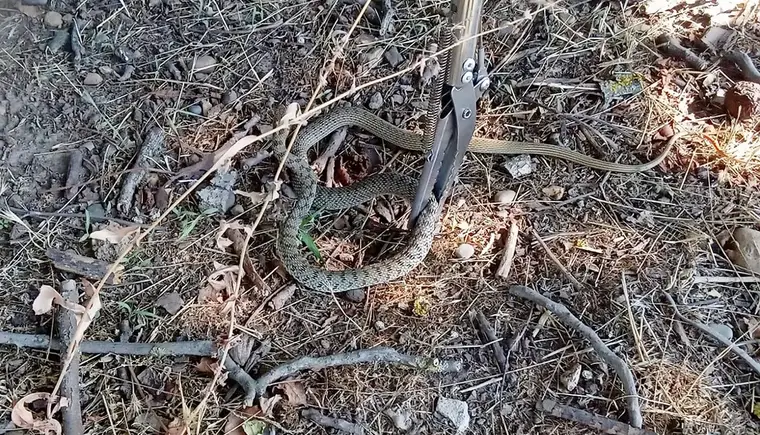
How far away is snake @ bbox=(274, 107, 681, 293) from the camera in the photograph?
2.39 m

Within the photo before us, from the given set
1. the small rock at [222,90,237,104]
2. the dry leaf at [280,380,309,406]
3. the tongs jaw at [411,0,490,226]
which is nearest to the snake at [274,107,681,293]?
the tongs jaw at [411,0,490,226]

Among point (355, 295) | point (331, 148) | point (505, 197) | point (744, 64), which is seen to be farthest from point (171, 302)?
point (744, 64)

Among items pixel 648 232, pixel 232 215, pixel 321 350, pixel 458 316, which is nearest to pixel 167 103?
pixel 232 215

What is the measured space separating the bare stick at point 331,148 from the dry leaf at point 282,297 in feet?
2.02

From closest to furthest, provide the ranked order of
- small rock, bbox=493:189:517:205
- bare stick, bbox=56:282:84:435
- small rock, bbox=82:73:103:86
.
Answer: bare stick, bbox=56:282:84:435, small rock, bbox=493:189:517:205, small rock, bbox=82:73:103:86

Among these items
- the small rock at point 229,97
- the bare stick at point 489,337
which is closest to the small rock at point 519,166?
the bare stick at point 489,337

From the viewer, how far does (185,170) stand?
2.60m

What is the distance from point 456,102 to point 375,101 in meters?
0.93

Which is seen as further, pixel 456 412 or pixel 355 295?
pixel 355 295

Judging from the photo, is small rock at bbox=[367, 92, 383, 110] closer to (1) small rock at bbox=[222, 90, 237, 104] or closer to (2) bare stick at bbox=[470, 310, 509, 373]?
(1) small rock at bbox=[222, 90, 237, 104]

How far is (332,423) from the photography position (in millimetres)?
2080

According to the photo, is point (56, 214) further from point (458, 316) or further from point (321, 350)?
point (458, 316)

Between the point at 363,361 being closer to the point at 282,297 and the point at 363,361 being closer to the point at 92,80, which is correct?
the point at 282,297

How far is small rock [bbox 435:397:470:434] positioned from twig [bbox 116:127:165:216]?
1334 millimetres
